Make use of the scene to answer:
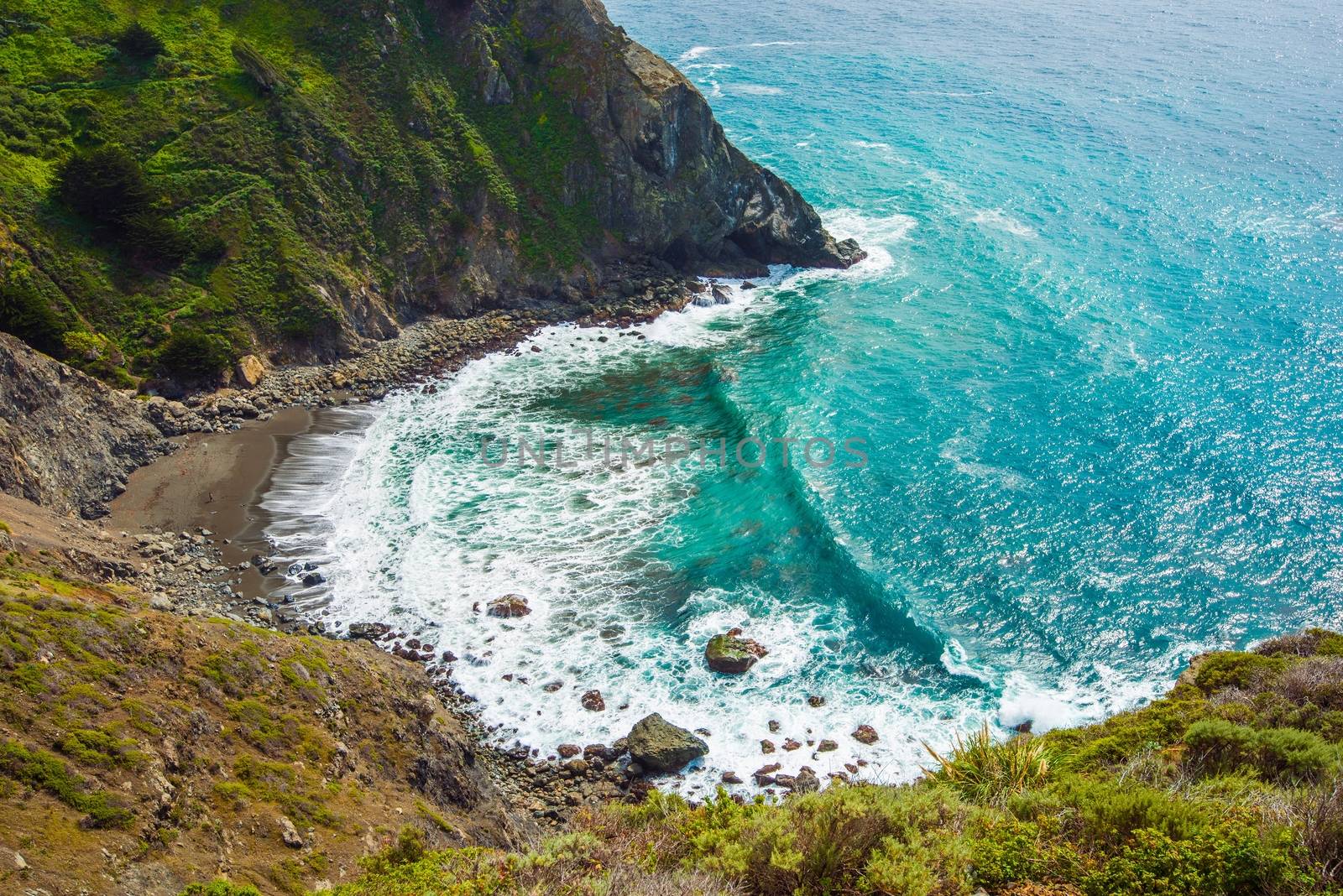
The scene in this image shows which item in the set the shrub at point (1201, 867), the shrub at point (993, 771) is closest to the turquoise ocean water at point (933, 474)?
the shrub at point (993, 771)

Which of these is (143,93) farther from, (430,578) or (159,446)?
(430,578)

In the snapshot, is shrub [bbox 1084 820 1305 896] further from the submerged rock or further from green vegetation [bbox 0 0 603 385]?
green vegetation [bbox 0 0 603 385]

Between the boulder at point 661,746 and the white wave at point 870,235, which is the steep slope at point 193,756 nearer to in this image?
the boulder at point 661,746

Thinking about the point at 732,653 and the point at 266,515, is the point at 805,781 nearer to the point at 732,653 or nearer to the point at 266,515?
the point at 732,653

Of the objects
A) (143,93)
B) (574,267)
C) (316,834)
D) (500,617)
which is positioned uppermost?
(143,93)

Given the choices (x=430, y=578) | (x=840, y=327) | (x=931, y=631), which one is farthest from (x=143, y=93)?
(x=931, y=631)
